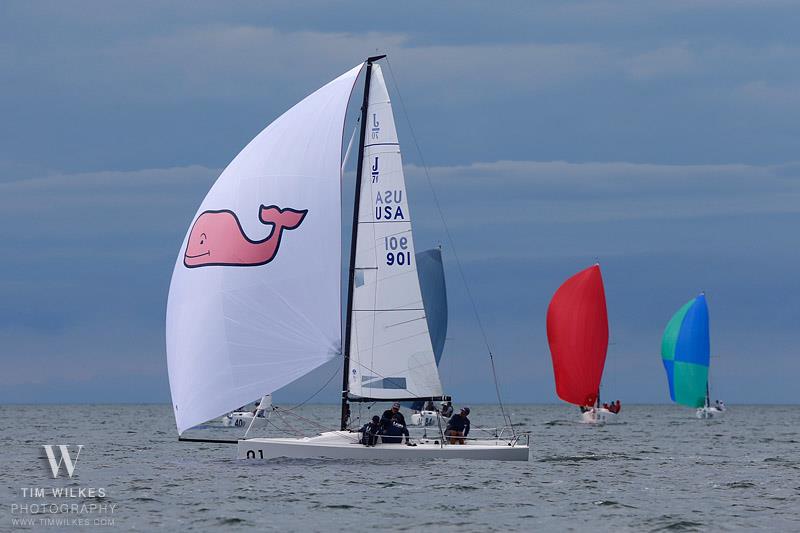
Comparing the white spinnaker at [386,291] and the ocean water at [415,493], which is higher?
the white spinnaker at [386,291]

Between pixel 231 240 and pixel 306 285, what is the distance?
199 cm

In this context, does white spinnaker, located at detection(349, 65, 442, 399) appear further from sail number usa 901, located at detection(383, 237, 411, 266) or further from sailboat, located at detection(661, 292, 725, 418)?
sailboat, located at detection(661, 292, 725, 418)

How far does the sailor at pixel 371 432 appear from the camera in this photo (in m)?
29.6

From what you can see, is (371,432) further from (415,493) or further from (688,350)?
(688,350)

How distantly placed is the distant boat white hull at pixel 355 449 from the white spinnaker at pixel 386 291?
1489 millimetres

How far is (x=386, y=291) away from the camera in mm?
31203

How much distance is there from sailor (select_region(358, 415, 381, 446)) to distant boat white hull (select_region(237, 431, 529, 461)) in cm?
12

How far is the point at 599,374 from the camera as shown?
6794 centimetres

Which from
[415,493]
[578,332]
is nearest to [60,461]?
[415,493]

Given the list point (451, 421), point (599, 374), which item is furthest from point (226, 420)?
point (451, 421)

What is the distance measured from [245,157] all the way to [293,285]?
133 inches

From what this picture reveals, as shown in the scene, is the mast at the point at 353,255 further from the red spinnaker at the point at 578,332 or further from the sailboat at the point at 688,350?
the sailboat at the point at 688,350

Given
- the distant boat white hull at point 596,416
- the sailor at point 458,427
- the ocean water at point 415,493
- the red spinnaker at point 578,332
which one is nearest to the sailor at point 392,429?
the ocean water at point 415,493

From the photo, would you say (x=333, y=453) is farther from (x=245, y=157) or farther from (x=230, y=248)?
(x=245, y=157)
